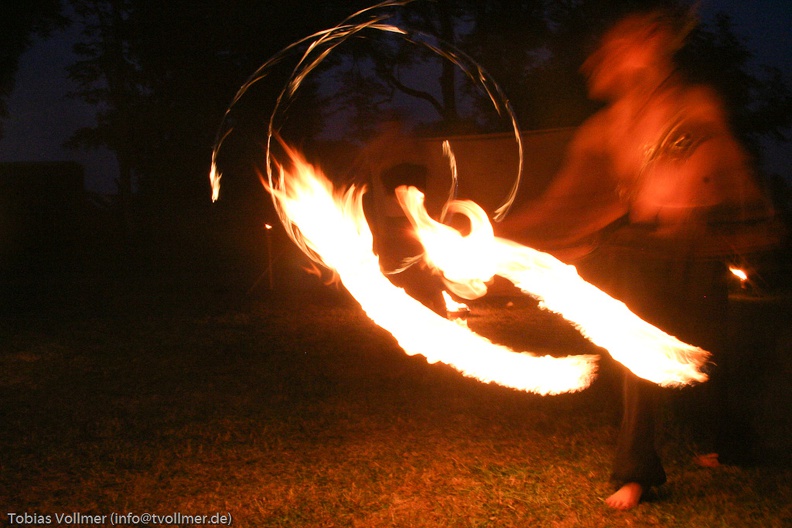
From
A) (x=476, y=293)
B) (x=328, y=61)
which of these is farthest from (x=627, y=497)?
(x=328, y=61)

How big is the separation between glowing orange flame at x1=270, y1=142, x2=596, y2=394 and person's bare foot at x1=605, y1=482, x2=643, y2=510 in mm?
A: 735

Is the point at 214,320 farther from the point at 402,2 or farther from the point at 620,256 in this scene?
the point at 620,256

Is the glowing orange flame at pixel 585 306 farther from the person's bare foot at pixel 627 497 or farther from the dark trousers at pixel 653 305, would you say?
the person's bare foot at pixel 627 497

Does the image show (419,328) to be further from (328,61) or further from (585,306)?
(328,61)

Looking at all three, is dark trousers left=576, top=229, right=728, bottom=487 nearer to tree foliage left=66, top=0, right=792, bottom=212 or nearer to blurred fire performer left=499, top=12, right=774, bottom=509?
blurred fire performer left=499, top=12, right=774, bottom=509

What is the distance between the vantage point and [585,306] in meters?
3.42

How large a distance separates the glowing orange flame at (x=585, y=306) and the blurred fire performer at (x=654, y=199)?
169 millimetres

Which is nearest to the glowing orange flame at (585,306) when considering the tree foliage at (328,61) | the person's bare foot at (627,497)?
the person's bare foot at (627,497)

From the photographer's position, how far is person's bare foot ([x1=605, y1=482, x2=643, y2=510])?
11.3ft

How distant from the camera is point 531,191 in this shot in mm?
10266

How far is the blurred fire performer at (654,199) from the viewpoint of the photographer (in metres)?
3.29

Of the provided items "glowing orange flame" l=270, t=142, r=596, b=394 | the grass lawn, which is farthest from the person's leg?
"glowing orange flame" l=270, t=142, r=596, b=394

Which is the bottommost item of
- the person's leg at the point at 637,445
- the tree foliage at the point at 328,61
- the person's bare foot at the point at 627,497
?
the person's bare foot at the point at 627,497

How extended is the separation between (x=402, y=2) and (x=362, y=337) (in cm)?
397
